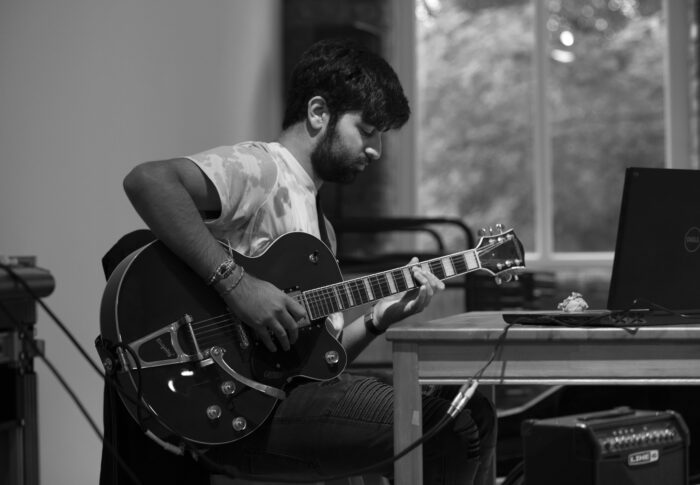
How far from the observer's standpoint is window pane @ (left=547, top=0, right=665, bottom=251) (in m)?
6.12

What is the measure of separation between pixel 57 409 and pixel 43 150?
761 millimetres

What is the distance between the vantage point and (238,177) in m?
2.20

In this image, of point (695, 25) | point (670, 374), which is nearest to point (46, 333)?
point (670, 374)

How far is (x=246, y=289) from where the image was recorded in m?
2.10

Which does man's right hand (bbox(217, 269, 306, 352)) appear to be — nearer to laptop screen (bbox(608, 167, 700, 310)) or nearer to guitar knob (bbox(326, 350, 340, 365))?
guitar knob (bbox(326, 350, 340, 365))

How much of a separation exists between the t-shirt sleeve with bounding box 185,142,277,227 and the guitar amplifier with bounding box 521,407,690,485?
2.58 feet

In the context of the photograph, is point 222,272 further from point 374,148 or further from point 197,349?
point 374,148

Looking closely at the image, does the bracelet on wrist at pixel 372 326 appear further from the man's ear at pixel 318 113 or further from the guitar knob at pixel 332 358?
the man's ear at pixel 318 113

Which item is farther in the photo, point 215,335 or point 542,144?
point 542,144

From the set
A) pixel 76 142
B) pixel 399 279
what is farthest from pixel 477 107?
pixel 399 279

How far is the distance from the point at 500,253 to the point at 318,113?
1.77ft

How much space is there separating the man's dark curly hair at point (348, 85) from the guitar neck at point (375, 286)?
37 cm

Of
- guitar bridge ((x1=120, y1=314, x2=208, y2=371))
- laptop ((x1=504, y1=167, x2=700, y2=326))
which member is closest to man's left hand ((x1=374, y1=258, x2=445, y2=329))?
laptop ((x1=504, y1=167, x2=700, y2=326))

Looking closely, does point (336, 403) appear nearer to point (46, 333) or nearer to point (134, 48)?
point (46, 333)
